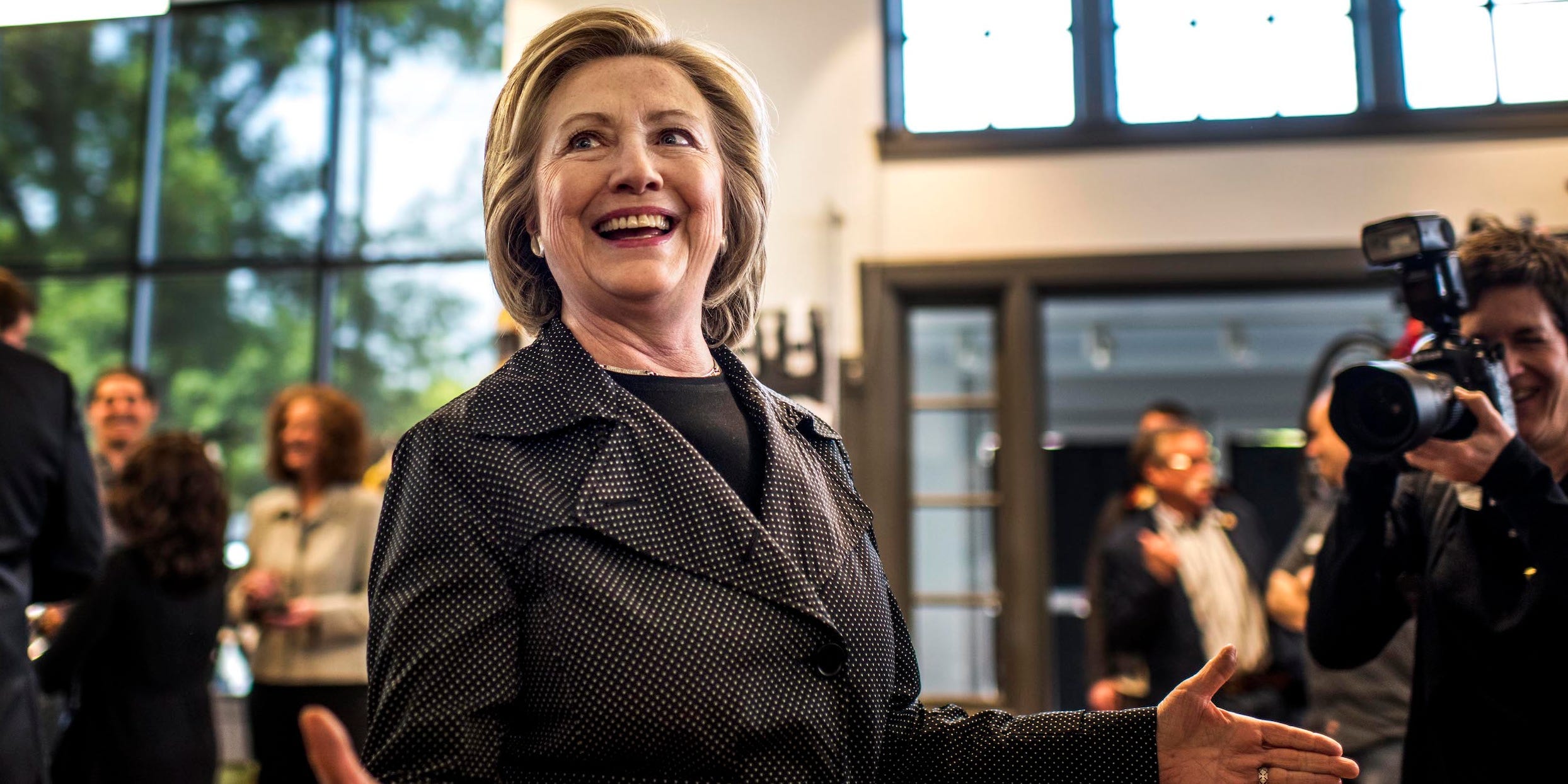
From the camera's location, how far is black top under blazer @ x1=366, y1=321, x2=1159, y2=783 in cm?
100

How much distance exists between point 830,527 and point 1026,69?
4.17 metres

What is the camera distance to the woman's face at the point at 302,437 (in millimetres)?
3531

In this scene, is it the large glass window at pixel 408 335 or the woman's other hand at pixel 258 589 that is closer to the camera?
the woman's other hand at pixel 258 589

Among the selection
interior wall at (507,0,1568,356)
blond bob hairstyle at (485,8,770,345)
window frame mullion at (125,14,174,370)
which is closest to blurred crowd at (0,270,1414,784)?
interior wall at (507,0,1568,356)

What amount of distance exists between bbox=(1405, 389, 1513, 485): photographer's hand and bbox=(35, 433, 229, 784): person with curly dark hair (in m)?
2.67

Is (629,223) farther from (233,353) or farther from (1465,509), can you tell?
(233,353)

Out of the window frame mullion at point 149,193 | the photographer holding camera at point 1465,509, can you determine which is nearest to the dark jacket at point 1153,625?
the photographer holding camera at point 1465,509

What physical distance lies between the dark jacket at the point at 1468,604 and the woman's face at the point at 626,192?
1.01 m

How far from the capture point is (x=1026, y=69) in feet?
16.6

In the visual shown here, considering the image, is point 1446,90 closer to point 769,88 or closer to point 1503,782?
point 769,88

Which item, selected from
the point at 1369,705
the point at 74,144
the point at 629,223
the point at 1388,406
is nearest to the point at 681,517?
the point at 629,223

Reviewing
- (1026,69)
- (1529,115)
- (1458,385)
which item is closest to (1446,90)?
(1529,115)

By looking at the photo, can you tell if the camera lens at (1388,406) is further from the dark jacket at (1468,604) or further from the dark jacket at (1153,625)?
the dark jacket at (1153,625)

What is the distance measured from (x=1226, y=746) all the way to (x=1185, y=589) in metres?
2.77
